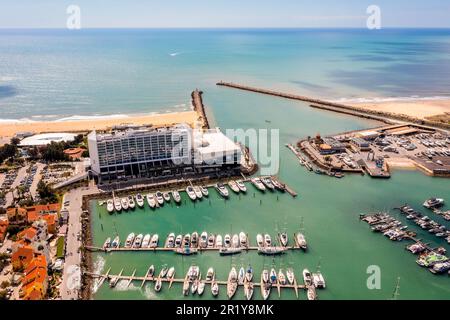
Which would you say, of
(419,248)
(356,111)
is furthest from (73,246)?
(356,111)

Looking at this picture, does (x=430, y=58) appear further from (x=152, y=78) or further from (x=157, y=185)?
(x=157, y=185)

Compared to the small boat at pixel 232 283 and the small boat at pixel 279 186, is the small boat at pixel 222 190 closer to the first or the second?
the small boat at pixel 279 186

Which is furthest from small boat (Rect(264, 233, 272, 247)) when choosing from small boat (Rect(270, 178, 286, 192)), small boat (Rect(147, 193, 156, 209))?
small boat (Rect(147, 193, 156, 209))

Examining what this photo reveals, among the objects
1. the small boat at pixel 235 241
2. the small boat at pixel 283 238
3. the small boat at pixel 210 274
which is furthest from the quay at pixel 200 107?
the small boat at pixel 210 274

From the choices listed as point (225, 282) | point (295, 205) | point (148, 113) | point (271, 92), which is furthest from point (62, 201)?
point (271, 92)

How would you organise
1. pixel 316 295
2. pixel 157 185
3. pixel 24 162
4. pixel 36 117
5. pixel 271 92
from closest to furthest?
pixel 316 295, pixel 157 185, pixel 24 162, pixel 36 117, pixel 271 92

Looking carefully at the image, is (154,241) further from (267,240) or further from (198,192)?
(267,240)

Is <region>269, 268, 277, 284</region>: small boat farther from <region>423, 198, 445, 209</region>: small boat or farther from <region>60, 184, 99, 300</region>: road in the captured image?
<region>423, 198, 445, 209</region>: small boat
